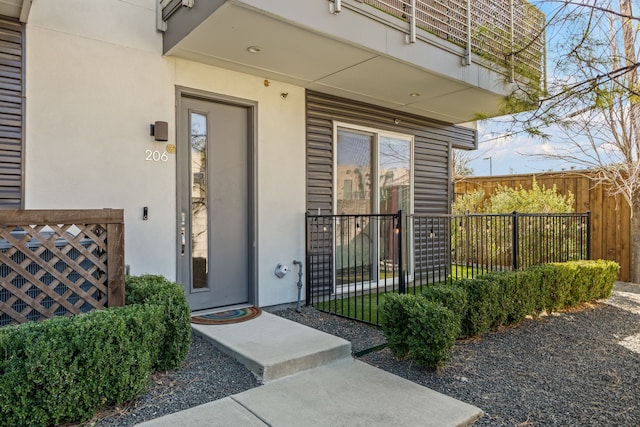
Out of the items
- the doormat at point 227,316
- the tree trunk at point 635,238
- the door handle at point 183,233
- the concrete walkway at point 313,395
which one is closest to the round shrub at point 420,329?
the concrete walkway at point 313,395

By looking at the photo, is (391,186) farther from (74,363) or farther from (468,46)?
(74,363)

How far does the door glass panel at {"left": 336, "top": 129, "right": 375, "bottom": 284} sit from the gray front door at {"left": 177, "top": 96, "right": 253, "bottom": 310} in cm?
137

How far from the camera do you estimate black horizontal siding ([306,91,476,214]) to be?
5074 mm

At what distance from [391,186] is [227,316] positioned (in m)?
3.24

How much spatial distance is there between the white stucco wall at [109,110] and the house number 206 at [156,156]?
0.10 ft

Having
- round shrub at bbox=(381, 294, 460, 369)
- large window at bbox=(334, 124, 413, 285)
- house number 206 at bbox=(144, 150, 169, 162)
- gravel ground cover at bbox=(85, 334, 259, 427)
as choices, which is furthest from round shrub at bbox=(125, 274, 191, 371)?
large window at bbox=(334, 124, 413, 285)

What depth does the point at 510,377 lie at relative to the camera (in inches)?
117

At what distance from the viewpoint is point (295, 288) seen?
15.8 ft

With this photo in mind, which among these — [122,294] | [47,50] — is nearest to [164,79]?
[47,50]

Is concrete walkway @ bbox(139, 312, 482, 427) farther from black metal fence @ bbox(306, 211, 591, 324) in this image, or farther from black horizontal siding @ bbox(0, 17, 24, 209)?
black horizontal siding @ bbox(0, 17, 24, 209)

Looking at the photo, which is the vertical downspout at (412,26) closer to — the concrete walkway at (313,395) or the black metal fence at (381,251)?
the black metal fence at (381,251)

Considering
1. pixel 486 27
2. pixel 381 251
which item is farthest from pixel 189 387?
pixel 486 27

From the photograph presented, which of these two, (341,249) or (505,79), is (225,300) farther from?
(505,79)

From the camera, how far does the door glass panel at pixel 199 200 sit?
13.7ft
